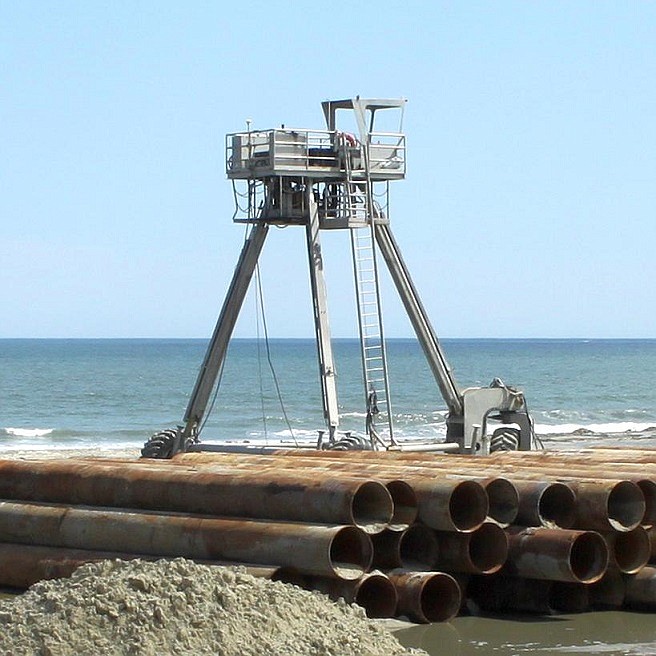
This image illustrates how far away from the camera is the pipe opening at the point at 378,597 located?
13.4m

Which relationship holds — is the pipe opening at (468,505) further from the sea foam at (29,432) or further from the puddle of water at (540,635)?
the sea foam at (29,432)

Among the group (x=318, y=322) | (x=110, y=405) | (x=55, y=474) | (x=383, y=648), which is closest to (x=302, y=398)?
(x=110, y=405)

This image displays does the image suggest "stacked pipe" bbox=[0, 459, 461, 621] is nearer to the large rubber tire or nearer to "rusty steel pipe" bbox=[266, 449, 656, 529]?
"rusty steel pipe" bbox=[266, 449, 656, 529]

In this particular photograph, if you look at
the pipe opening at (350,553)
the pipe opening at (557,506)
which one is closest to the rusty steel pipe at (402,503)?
the pipe opening at (350,553)

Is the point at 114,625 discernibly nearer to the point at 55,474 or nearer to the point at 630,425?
the point at 55,474

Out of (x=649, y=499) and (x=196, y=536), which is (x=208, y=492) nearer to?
(x=196, y=536)

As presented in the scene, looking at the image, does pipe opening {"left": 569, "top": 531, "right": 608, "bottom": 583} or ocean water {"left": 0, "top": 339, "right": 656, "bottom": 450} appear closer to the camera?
pipe opening {"left": 569, "top": 531, "right": 608, "bottom": 583}

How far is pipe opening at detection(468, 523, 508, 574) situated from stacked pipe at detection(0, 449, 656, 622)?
0.04 feet

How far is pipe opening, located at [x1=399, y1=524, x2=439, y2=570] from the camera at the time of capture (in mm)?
14203

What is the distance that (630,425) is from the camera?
57.8 m

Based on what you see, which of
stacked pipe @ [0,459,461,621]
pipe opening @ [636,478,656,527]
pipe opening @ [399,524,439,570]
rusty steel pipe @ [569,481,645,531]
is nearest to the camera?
stacked pipe @ [0,459,461,621]

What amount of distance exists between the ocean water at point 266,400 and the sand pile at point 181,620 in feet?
51.4

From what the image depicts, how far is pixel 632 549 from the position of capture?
14.8 m

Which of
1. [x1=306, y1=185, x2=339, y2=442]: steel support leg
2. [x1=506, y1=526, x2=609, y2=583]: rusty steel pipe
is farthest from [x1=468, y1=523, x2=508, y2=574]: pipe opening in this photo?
[x1=306, y1=185, x2=339, y2=442]: steel support leg
